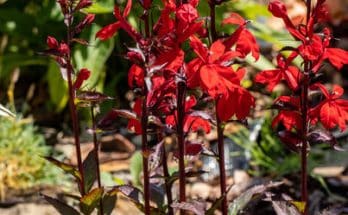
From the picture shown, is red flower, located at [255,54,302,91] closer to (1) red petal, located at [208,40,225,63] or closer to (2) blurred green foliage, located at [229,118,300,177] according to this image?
(1) red petal, located at [208,40,225,63]

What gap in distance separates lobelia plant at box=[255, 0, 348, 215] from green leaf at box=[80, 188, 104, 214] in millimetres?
548

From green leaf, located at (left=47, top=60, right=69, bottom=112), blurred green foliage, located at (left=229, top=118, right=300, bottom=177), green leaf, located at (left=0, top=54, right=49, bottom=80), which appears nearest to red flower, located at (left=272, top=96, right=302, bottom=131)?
blurred green foliage, located at (left=229, top=118, right=300, bottom=177)

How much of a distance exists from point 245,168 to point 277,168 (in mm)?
220

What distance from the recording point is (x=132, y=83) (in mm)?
2184

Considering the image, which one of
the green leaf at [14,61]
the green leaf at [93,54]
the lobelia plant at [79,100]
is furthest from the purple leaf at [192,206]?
the green leaf at [14,61]

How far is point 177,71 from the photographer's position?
2125mm

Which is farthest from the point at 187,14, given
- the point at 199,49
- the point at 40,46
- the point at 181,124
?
the point at 40,46

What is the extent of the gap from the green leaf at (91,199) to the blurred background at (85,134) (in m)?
0.85

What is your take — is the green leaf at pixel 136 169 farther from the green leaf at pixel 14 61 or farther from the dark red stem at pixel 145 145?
the green leaf at pixel 14 61

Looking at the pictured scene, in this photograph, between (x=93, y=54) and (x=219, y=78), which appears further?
(x=93, y=54)

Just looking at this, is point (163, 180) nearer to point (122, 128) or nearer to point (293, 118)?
point (293, 118)

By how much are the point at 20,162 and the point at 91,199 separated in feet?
5.08

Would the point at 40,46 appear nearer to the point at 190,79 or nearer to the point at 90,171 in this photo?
the point at 90,171

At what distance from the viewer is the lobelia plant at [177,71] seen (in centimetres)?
203
